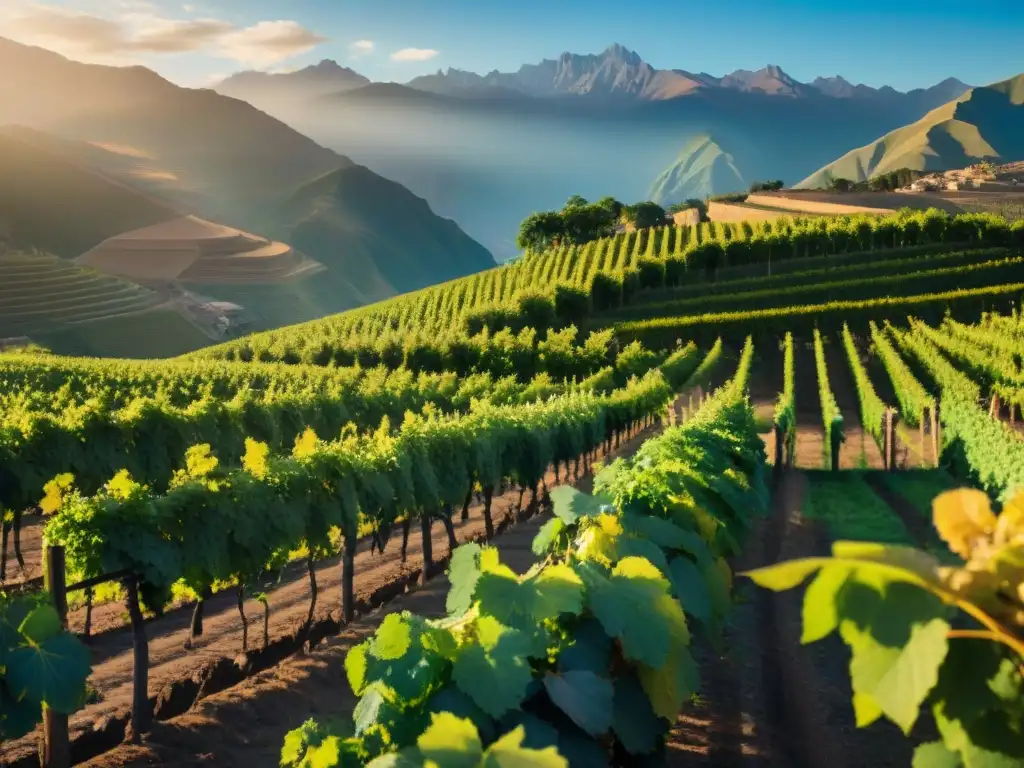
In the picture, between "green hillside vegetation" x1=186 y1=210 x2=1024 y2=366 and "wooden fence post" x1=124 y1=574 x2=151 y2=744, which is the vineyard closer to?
"wooden fence post" x1=124 y1=574 x2=151 y2=744

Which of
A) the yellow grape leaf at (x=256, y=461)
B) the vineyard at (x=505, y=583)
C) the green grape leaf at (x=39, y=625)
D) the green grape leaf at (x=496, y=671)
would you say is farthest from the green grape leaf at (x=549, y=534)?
the yellow grape leaf at (x=256, y=461)

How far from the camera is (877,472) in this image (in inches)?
877

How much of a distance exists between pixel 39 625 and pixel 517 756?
5341 millimetres

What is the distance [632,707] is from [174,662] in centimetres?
824

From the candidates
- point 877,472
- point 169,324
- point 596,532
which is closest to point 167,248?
point 169,324

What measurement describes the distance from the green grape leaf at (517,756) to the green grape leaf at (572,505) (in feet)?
9.01

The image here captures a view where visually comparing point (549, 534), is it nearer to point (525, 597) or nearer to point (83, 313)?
point (525, 597)

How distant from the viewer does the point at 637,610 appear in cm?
387

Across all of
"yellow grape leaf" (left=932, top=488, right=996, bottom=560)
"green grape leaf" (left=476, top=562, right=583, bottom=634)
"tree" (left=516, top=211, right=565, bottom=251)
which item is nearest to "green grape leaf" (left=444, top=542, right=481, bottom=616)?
"green grape leaf" (left=476, top=562, right=583, bottom=634)

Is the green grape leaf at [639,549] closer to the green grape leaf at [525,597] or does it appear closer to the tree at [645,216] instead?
the green grape leaf at [525,597]

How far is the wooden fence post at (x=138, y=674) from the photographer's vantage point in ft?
27.0

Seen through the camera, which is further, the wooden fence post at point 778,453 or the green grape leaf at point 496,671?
the wooden fence post at point 778,453

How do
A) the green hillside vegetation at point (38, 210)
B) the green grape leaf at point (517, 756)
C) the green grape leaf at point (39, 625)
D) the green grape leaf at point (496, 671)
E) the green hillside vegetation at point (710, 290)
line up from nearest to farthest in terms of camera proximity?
1. the green grape leaf at point (517, 756)
2. the green grape leaf at point (496, 671)
3. the green grape leaf at point (39, 625)
4. the green hillside vegetation at point (710, 290)
5. the green hillside vegetation at point (38, 210)

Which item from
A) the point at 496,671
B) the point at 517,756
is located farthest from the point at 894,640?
the point at 496,671
